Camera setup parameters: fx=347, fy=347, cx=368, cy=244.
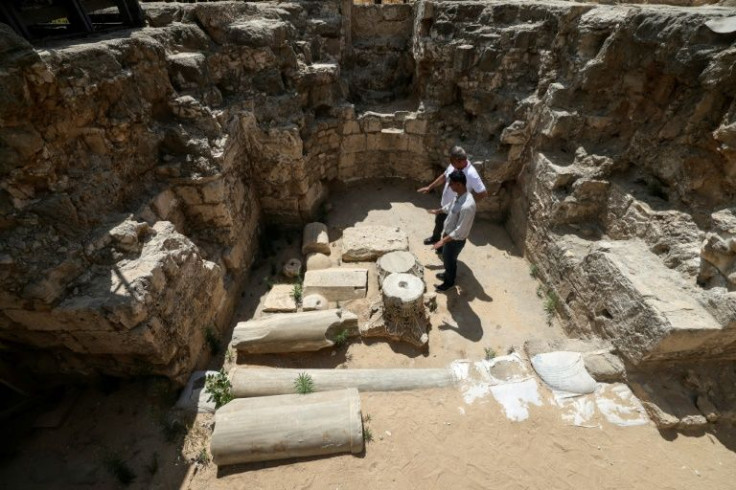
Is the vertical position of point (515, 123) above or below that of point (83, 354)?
above

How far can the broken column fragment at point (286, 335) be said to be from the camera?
5.24m

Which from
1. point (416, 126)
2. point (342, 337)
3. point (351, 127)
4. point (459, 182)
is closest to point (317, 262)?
point (342, 337)

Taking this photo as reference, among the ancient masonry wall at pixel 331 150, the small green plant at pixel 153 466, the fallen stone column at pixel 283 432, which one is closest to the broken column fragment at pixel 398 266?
the ancient masonry wall at pixel 331 150

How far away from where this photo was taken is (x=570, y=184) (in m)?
6.30

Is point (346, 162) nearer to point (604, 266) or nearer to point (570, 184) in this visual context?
point (570, 184)

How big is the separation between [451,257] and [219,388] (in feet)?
13.8

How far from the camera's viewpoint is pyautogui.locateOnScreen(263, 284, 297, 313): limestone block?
617cm

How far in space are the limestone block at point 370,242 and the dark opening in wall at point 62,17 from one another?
17.4 ft

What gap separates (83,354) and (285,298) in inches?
113

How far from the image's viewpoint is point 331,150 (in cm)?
862

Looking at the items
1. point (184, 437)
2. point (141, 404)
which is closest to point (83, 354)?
point (141, 404)

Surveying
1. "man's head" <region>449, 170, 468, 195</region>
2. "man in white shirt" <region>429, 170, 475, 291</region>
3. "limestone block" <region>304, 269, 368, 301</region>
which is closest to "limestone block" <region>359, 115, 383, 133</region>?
"man in white shirt" <region>429, 170, 475, 291</region>

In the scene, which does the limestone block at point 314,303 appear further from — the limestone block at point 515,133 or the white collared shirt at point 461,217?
the limestone block at point 515,133

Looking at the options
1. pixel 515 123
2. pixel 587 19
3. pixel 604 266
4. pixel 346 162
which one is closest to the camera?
pixel 604 266
